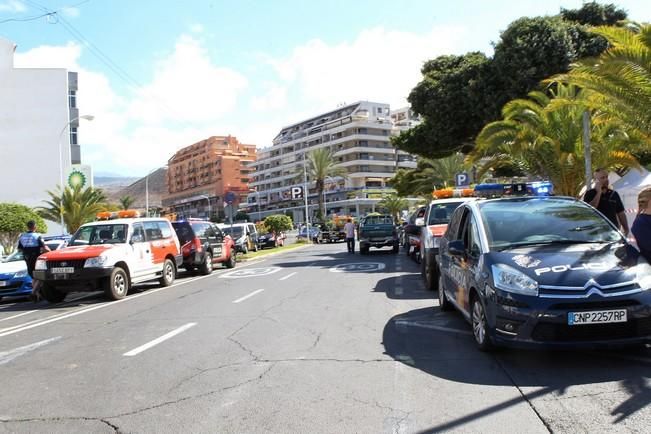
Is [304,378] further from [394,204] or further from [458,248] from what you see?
[394,204]

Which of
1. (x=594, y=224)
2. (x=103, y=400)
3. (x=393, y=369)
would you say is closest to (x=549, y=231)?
(x=594, y=224)

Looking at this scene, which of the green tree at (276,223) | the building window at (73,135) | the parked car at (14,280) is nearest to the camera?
the parked car at (14,280)

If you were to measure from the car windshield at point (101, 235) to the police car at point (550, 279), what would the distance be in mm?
9124

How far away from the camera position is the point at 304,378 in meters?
5.45

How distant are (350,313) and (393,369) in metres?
3.48

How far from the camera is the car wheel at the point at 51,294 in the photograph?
41.9 feet

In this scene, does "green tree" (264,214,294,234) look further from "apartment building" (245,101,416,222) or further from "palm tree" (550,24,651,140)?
"apartment building" (245,101,416,222)

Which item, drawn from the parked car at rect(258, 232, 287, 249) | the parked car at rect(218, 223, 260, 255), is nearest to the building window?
the parked car at rect(258, 232, 287, 249)

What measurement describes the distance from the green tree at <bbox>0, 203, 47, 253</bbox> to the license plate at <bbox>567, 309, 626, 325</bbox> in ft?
84.5

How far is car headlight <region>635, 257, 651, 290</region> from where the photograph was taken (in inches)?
213

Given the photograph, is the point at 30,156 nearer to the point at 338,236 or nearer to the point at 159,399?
the point at 338,236

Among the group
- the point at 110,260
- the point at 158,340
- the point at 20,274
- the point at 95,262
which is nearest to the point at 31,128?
the point at 20,274

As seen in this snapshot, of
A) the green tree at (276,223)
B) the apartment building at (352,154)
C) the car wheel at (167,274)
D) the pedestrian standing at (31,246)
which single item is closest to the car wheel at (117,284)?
the car wheel at (167,274)

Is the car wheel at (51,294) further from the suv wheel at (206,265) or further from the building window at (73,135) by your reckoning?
the building window at (73,135)
